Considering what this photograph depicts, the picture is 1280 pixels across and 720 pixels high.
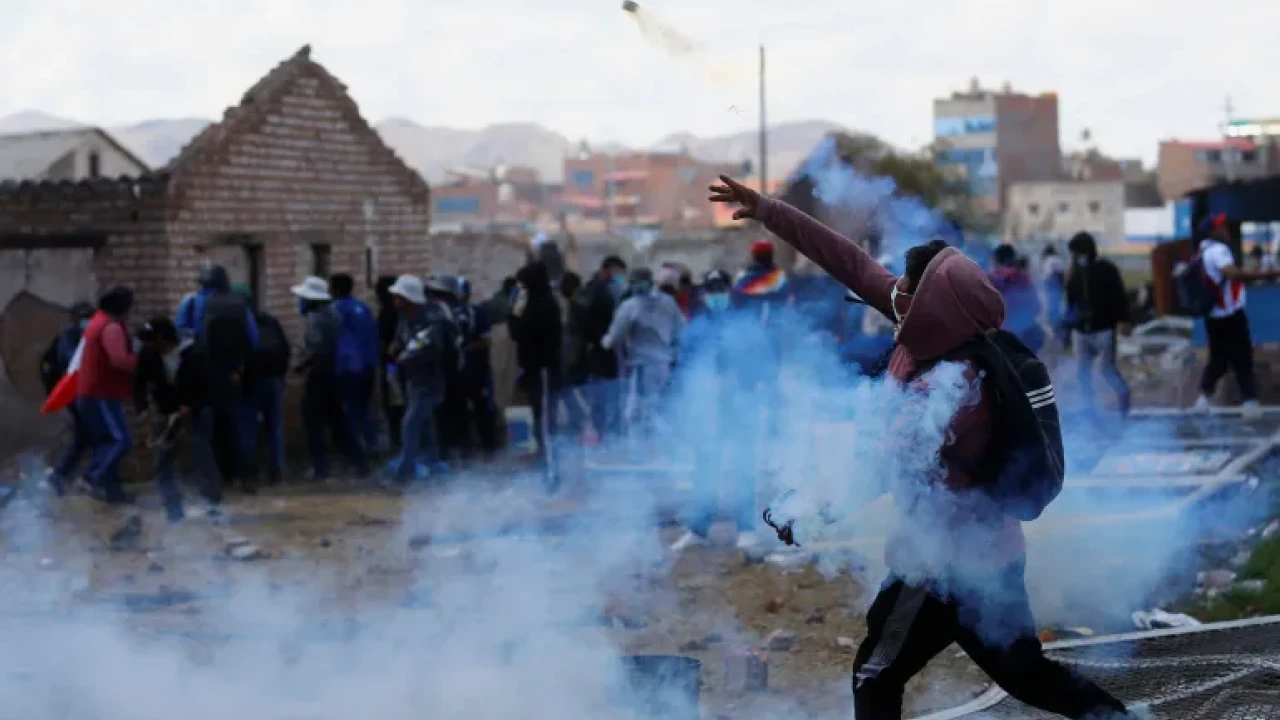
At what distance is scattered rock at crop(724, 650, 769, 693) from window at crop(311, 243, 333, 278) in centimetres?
1090

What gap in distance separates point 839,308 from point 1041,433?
621 centimetres

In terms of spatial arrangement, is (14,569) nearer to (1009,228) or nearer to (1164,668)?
(1164,668)

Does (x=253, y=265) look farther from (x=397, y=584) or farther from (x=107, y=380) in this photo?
(x=397, y=584)

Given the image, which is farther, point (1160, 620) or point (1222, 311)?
point (1222, 311)

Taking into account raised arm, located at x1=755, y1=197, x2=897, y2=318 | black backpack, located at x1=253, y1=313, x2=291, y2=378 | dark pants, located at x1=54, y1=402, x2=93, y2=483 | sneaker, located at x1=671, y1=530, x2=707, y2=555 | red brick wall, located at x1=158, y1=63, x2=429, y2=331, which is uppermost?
red brick wall, located at x1=158, y1=63, x2=429, y2=331

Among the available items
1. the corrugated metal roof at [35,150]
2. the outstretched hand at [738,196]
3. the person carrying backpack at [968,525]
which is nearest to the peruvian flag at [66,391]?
the outstretched hand at [738,196]

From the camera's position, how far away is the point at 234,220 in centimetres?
1491

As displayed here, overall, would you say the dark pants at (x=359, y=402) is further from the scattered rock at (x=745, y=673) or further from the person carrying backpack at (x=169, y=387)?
the scattered rock at (x=745, y=673)

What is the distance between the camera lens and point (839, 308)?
10.2 meters

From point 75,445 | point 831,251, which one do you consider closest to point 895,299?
point 831,251

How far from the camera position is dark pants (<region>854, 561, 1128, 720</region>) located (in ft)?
13.5

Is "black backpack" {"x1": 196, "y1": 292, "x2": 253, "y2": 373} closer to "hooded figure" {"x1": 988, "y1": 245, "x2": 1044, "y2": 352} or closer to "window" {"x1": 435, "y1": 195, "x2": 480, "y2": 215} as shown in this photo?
"hooded figure" {"x1": 988, "y1": 245, "x2": 1044, "y2": 352}

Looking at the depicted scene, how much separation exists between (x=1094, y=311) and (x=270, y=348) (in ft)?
20.5

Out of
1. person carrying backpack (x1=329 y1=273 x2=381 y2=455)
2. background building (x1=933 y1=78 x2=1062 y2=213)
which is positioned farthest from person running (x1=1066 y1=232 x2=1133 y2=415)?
background building (x1=933 y1=78 x2=1062 y2=213)
